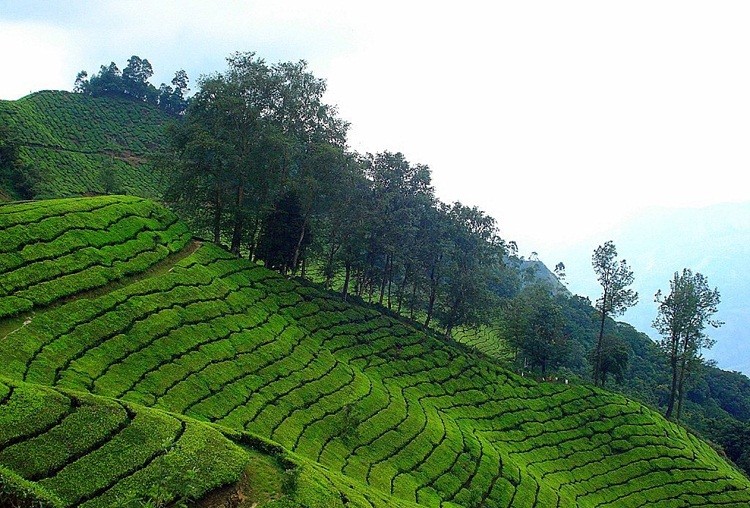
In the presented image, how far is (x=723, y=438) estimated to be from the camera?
175 feet

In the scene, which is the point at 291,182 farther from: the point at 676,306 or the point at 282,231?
the point at 676,306

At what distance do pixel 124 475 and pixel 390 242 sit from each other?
1312 inches

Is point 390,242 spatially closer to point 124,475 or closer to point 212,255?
point 212,255

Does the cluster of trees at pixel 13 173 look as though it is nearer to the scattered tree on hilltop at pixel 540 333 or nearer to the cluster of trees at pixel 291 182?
the cluster of trees at pixel 291 182

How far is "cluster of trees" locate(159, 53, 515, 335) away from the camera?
40.8 m

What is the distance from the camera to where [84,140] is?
274 feet

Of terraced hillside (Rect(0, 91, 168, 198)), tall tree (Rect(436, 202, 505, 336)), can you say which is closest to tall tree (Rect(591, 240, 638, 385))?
tall tree (Rect(436, 202, 505, 336))

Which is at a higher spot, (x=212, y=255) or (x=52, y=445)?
(x=212, y=255)

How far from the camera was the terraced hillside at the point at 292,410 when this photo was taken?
14.0 m

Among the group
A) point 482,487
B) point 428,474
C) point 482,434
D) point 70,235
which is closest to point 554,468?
point 482,434

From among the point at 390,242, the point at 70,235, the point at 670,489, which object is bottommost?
the point at 670,489

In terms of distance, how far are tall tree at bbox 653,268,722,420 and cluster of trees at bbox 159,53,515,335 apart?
66.3 feet

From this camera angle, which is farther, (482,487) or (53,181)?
(53,181)

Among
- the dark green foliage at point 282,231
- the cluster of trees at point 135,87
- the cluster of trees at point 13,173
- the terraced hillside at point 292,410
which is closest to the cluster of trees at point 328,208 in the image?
the dark green foliage at point 282,231
